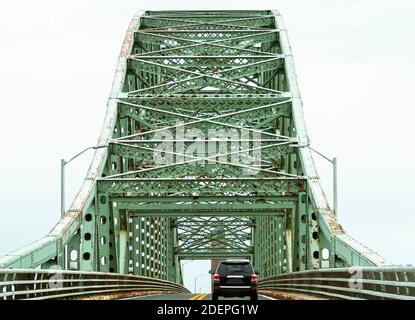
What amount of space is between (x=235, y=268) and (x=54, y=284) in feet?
23.1

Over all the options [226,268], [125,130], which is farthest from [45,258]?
[125,130]

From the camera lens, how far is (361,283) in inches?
676

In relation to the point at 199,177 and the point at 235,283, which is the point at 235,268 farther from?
the point at 199,177

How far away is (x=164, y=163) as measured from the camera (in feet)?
116

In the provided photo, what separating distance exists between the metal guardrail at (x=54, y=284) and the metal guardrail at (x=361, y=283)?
5.87 meters

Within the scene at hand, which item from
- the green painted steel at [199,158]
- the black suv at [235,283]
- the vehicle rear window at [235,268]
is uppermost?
the green painted steel at [199,158]

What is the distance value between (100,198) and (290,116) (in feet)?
35.3

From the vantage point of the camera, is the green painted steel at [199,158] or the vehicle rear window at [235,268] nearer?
the vehicle rear window at [235,268]

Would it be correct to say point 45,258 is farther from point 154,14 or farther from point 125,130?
point 154,14

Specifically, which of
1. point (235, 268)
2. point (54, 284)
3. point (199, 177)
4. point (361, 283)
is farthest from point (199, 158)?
point (361, 283)

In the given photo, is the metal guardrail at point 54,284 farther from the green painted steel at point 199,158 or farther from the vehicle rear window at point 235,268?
the vehicle rear window at point 235,268

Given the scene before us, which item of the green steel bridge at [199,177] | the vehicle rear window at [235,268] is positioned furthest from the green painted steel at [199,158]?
the vehicle rear window at [235,268]

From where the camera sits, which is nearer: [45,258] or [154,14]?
[45,258]

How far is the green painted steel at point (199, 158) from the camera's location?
101 ft
